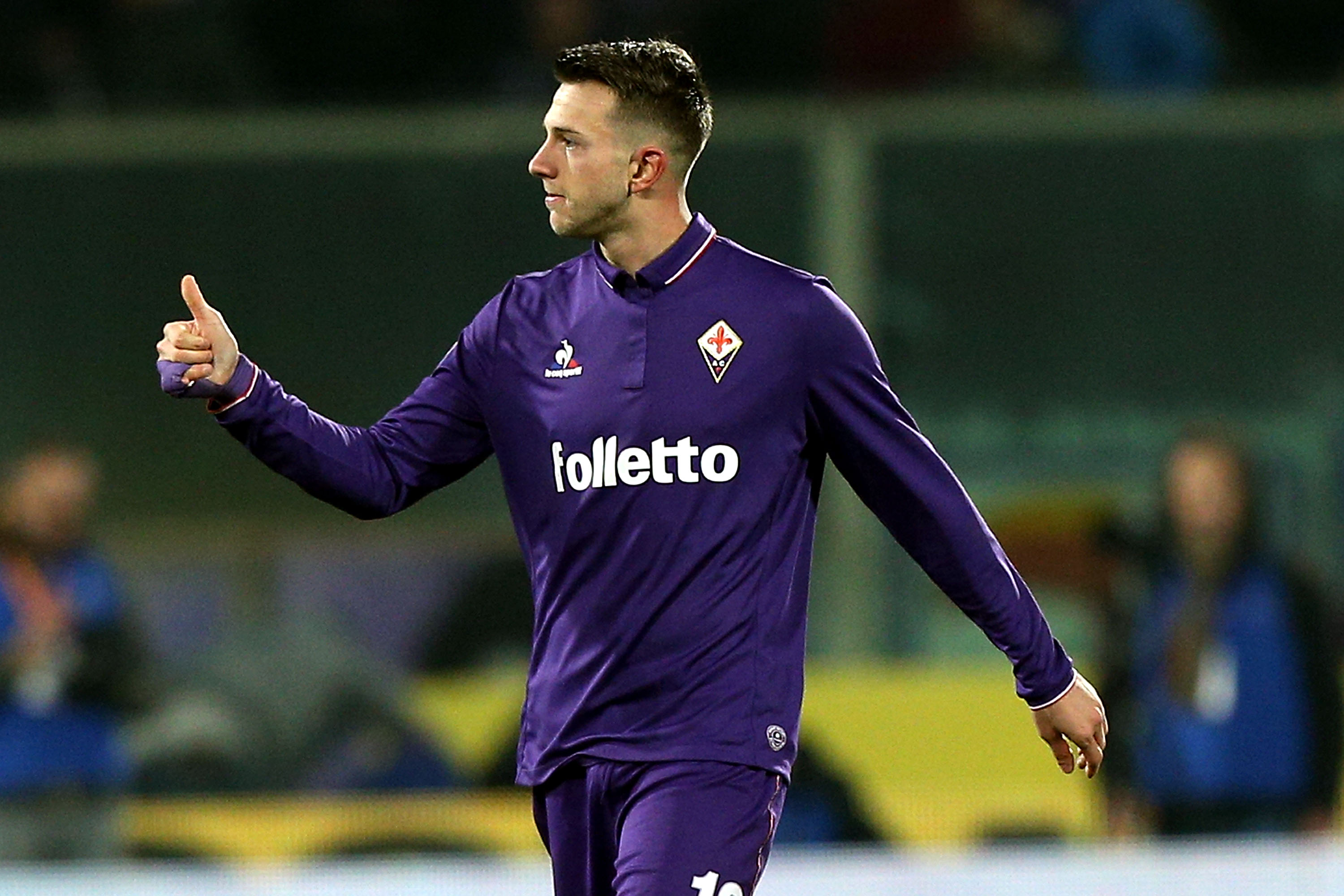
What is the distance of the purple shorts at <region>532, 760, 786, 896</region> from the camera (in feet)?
11.5

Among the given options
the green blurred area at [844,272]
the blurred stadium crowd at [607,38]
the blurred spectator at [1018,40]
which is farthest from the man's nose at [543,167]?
the blurred spectator at [1018,40]

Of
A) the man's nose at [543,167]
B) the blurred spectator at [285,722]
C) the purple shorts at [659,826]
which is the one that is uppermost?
the man's nose at [543,167]

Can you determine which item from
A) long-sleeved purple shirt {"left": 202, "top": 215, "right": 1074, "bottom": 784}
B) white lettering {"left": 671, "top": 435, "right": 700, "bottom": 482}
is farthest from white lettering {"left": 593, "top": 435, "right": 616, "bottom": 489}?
white lettering {"left": 671, "top": 435, "right": 700, "bottom": 482}

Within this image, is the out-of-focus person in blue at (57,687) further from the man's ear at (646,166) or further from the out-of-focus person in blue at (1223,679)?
the man's ear at (646,166)

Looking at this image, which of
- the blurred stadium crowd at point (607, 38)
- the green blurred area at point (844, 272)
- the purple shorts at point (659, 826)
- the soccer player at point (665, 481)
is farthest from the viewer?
the blurred stadium crowd at point (607, 38)

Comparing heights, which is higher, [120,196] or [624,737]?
[120,196]

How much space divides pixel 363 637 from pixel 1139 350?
2.69m

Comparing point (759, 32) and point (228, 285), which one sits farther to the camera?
point (759, 32)

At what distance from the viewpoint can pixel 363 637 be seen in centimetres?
780

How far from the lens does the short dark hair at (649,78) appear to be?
12.1ft

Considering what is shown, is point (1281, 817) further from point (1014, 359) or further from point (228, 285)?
point (228, 285)

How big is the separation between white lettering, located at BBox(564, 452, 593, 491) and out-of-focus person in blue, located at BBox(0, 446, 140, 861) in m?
3.86

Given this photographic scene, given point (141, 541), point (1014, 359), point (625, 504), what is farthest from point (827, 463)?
point (625, 504)

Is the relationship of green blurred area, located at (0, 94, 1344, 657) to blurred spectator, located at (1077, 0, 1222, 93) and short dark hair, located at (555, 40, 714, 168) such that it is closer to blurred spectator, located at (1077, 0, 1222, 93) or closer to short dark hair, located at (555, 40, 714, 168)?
blurred spectator, located at (1077, 0, 1222, 93)
